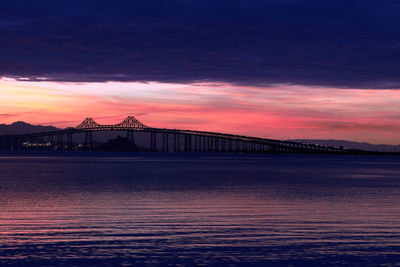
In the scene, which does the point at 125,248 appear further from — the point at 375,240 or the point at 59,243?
the point at 375,240

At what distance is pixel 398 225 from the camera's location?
20688mm

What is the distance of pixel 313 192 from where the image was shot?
3741 centimetres

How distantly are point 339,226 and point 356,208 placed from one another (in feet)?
23.0

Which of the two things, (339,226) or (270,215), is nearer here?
(339,226)

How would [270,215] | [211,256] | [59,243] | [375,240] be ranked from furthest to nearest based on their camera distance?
[270,215], [375,240], [59,243], [211,256]

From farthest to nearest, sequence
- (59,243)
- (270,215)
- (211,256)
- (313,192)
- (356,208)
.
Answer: (313,192)
(356,208)
(270,215)
(59,243)
(211,256)

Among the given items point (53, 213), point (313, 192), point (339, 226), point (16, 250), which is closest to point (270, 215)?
point (339, 226)

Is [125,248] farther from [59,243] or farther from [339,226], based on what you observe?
[339,226]

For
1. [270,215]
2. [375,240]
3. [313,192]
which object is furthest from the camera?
[313,192]

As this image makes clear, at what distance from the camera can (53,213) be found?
23.5 m

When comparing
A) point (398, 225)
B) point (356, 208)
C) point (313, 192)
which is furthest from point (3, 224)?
point (313, 192)

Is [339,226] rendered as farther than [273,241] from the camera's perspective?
Yes

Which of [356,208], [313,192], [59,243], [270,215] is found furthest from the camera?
[313,192]

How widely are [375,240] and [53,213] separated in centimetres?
1237
